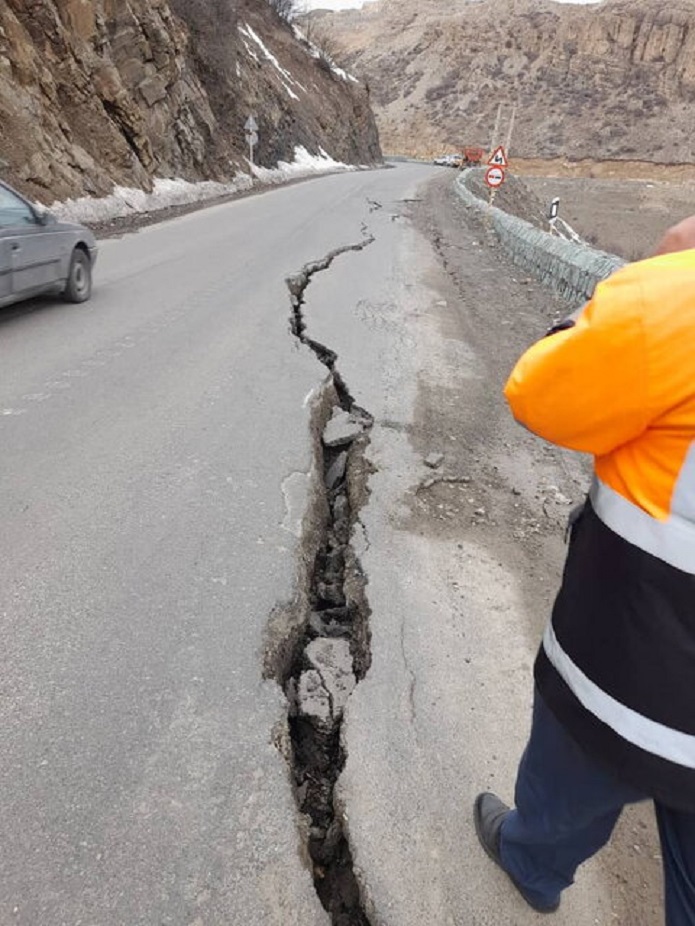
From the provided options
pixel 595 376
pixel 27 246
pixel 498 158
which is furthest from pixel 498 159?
pixel 595 376

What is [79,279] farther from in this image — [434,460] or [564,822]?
[564,822]

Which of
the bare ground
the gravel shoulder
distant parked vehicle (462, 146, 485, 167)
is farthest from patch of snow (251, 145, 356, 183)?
the gravel shoulder

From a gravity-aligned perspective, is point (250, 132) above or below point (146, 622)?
above

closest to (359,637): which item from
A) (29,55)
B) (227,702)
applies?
(227,702)

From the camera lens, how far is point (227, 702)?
2346 millimetres

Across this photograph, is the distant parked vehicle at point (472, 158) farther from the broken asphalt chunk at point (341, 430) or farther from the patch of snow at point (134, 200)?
the broken asphalt chunk at point (341, 430)

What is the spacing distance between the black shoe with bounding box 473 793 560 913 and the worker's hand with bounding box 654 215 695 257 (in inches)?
60.0

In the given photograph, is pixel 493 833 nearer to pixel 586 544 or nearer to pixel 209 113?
pixel 586 544

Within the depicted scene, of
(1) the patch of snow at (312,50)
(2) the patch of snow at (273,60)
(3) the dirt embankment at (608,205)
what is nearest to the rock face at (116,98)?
(2) the patch of snow at (273,60)

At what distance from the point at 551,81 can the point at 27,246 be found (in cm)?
8862

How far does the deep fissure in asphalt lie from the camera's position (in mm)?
1921

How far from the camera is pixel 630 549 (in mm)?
1208

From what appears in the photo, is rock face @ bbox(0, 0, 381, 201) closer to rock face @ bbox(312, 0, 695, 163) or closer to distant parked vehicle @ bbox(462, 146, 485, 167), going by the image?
distant parked vehicle @ bbox(462, 146, 485, 167)

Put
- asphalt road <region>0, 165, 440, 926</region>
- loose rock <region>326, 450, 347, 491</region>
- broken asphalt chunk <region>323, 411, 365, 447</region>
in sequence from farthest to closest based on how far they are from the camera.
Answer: broken asphalt chunk <region>323, 411, 365, 447</region> → loose rock <region>326, 450, 347, 491</region> → asphalt road <region>0, 165, 440, 926</region>
